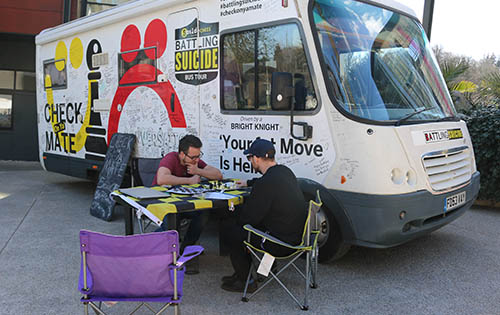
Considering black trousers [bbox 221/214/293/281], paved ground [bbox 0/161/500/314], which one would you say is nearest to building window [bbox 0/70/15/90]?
paved ground [bbox 0/161/500/314]

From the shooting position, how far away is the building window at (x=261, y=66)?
15.3 ft

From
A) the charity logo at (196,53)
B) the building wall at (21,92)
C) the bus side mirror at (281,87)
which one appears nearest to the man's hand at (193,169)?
the charity logo at (196,53)

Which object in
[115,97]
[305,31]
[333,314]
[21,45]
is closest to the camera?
[333,314]

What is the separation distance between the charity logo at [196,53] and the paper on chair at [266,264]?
2.44 metres

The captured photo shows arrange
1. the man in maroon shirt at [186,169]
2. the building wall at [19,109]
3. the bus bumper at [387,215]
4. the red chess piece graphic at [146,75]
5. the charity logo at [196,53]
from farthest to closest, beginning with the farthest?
the building wall at [19,109]
the red chess piece graphic at [146,75]
the charity logo at [196,53]
the man in maroon shirt at [186,169]
the bus bumper at [387,215]

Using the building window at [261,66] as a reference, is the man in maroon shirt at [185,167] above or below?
below

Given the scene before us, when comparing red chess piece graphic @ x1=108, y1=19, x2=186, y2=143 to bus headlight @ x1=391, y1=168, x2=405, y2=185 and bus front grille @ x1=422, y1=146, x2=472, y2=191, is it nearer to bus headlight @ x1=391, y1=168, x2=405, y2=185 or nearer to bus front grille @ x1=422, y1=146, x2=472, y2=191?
bus headlight @ x1=391, y1=168, x2=405, y2=185

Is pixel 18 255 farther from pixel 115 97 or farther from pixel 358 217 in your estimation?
pixel 358 217

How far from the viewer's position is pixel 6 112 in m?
13.2

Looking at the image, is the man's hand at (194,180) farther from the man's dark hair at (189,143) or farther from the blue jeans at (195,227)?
the blue jeans at (195,227)

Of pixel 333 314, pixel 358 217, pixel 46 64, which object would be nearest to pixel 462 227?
pixel 358 217

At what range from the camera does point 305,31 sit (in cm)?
460

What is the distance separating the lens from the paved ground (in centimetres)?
401

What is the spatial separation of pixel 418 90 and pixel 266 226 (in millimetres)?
2238
